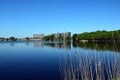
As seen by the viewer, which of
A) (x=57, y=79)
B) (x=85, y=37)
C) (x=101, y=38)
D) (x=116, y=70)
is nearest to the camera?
(x=116, y=70)

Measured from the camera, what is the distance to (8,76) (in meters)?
14.3

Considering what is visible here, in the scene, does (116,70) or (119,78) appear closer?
(119,78)

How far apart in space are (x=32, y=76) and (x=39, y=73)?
1075 millimetres

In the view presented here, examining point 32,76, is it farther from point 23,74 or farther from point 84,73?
point 84,73

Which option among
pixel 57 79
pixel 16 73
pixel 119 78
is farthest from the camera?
pixel 16 73

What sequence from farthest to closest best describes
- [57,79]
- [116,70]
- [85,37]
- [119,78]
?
1. [85,37]
2. [57,79]
3. [116,70]
4. [119,78]

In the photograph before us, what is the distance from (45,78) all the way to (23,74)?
90.2 inches

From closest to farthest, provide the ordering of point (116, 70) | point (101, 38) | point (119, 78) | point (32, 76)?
point (119, 78) < point (116, 70) < point (32, 76) < point (101, 38)

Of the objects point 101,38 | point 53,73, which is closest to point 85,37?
point 101,38

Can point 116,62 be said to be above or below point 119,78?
above

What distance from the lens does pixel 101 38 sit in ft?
351

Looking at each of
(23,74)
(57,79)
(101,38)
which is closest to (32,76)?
(23,74)

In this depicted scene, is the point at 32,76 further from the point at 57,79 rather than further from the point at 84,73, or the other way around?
the point at 84,73

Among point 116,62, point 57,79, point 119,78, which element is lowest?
point 57,79
